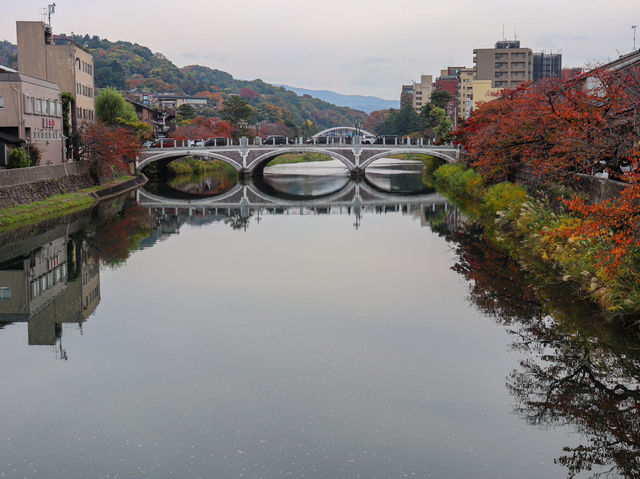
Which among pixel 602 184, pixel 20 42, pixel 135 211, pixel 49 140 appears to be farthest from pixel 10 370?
pixel 20 42

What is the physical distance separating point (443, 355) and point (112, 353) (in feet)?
19.6

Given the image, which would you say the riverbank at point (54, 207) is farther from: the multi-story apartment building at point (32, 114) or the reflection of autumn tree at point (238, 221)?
the reflection of autumn tree at point (238, 221)

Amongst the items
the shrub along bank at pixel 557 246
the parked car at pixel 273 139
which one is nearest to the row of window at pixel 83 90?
the parked car at pixel 273 139

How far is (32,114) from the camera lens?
1460 inches

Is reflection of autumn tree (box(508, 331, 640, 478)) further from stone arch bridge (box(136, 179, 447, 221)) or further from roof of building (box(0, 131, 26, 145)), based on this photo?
roof of building (box(0, 131, 26, 145))

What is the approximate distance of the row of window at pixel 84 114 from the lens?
161 ft

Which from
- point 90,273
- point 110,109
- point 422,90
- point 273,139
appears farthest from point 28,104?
point 422,90

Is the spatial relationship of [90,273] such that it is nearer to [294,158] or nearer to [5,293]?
→ [5,293]

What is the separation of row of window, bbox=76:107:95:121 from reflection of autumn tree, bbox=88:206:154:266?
14.2 metres

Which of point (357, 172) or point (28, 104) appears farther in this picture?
point (357, 172)

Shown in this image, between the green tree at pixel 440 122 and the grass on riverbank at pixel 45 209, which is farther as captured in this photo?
the green tree at pixel 440 122

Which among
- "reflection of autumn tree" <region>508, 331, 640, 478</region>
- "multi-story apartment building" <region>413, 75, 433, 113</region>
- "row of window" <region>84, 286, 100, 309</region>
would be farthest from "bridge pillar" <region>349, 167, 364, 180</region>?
"multi-story apartment building" <region>413, 75, 433, 113</region>

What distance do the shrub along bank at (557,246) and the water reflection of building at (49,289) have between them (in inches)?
416

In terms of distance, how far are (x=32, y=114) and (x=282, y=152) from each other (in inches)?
1124
